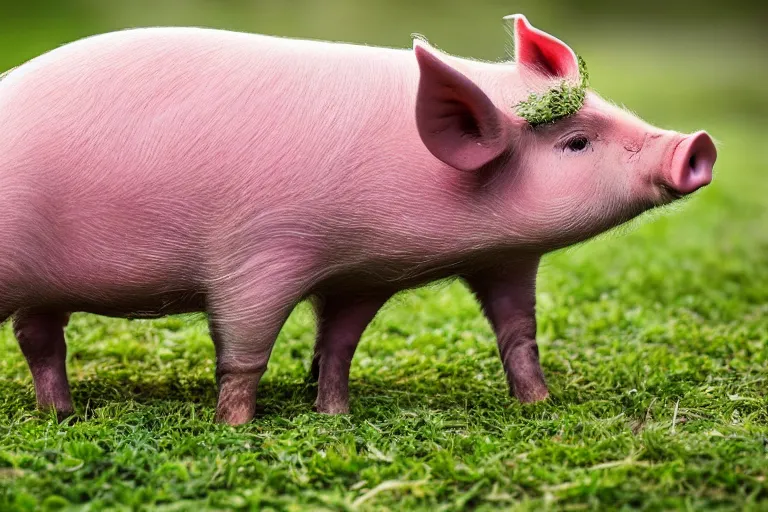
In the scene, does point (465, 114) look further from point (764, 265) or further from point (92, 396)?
point (764, 265)

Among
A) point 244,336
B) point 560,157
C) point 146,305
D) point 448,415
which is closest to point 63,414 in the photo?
point 146,305

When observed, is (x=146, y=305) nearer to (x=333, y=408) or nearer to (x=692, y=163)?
(x=333, y=408)

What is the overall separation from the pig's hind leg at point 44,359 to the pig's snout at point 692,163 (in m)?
2.44

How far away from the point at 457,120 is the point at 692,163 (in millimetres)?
869

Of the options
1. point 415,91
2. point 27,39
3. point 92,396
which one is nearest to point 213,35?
point 415,91

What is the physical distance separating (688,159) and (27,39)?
12017 millimetres

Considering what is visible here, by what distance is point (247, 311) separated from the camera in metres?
3.46

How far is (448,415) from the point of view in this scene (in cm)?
376

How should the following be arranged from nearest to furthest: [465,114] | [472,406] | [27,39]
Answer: [465,114], [472,406], [27,39]

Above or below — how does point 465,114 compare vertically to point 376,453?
above

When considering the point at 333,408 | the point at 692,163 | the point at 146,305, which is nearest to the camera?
the point at 692,163

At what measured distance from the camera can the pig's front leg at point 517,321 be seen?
13.1 feet

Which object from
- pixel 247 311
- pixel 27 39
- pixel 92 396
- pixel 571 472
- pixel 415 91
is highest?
pixel 27 39

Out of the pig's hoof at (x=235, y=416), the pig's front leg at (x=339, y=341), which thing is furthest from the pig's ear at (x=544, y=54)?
the pig's hoof at (x=235, y=416)
